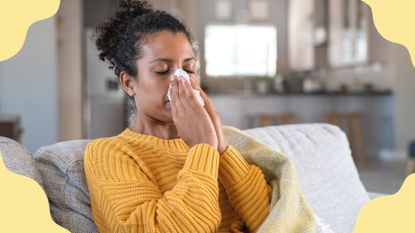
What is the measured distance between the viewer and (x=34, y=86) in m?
5.09

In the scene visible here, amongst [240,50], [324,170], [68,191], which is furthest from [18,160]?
[240,50]

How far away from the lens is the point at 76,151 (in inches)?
56.4

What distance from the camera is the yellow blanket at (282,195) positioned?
1.25 m

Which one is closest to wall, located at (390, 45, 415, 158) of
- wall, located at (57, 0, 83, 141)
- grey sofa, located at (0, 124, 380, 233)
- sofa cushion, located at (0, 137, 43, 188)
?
wall, located at (57, 0, 83, 141)

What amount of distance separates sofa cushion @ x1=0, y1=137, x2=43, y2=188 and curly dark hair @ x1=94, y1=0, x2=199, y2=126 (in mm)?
311

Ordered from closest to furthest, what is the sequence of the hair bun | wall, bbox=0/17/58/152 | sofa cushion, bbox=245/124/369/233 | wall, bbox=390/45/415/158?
the hair bun → sofa cushion, bbox=245/124/369/233 → wall, bbox=0/17/58/152 → wall, bbox=390/45/415/158

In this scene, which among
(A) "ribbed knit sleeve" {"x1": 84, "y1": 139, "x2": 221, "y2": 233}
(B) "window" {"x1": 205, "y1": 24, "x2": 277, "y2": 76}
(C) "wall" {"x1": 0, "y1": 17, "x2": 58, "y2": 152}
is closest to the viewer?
(A) "ribbed knit sleeve" {"x1": 84, "y1": 139, "x2": 221, "y2": 233}

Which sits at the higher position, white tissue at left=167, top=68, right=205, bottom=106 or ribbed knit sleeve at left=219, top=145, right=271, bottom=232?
white tissue at left=167, top=68, right=205, bottom=106

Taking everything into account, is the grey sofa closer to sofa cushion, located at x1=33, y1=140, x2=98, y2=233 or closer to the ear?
sofa cushion, located at x1=33, y1=140, x2=98, y2=233

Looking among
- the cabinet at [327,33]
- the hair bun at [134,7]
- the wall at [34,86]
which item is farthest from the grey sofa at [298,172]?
the cabinet at [327,33]

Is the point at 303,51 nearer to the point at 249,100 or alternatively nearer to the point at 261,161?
the point at 249,100

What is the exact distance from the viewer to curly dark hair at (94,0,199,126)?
4.56 ft

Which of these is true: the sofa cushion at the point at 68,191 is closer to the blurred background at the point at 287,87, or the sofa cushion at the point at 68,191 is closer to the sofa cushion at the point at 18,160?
the sofa cushion at the point at 18,160

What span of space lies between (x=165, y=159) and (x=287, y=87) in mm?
6516
